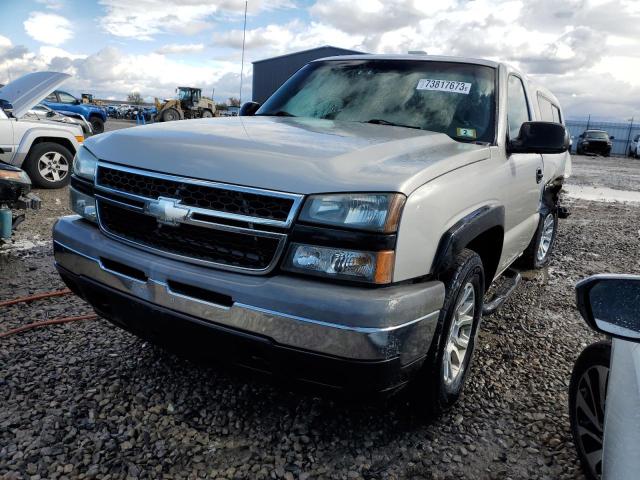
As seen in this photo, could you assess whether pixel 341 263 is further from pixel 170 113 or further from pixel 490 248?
pixel 170 113

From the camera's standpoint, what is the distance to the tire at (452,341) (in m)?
2.21

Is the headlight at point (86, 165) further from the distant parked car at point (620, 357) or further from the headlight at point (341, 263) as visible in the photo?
the distant parked car at point (620, 357)

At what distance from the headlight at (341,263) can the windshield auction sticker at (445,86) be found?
171 cm

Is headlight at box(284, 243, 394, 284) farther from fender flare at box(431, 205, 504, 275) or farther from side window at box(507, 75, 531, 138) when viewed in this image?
side window at box(507, 75, 531, 138)

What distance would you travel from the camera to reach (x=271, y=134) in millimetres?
2494

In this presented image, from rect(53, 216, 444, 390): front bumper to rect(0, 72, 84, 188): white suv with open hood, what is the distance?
19.3 feet

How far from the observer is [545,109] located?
481cm

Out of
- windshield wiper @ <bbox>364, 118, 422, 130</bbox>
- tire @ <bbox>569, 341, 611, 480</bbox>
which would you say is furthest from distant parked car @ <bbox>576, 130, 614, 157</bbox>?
tire @ <bbox>569, 341, 611, 480</bbox>

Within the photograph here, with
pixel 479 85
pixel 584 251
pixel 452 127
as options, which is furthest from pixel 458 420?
pixel 584 251

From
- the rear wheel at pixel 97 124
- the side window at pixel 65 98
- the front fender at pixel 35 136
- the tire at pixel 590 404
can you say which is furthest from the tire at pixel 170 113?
the tire at pixel 590 404

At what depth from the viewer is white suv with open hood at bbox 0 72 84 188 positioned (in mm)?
7085

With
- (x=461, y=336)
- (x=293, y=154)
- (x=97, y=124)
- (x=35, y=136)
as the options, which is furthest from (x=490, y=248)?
(x=97, y=124)

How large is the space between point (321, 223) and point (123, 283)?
94 cm

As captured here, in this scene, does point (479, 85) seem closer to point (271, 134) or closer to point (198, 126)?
point (271, 134)
